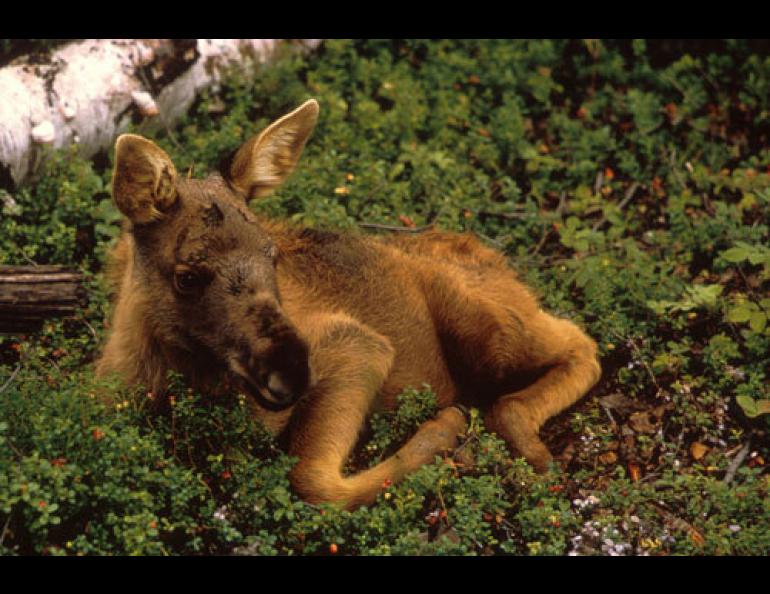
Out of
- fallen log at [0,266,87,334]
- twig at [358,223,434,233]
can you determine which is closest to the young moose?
fallen log at [0,266,87,334]

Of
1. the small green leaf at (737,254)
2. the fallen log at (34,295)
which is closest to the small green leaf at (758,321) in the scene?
the small green leaf at (737,254)

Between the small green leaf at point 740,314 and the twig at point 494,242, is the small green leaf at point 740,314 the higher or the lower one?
the higher one

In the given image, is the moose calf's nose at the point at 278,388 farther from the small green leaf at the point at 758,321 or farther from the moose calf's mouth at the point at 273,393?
the small green leaf at the point at 758,321

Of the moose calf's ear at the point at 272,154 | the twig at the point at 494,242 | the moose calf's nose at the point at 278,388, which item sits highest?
the moose calf's ear at the point at 272,154

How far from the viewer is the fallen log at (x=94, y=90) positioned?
8695 millimetres

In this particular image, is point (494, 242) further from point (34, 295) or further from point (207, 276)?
point (34, 295)

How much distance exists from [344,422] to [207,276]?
4.70 feet

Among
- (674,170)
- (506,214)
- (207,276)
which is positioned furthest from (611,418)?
(674,170)

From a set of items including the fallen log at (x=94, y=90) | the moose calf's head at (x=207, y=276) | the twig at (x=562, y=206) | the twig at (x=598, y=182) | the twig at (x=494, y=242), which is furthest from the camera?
the twig at (x=598, y=182)

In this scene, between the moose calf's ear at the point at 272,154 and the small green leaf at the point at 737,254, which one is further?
the small green leaf at the point at 737,254

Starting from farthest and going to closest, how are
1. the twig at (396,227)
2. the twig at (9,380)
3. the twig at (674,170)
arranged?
the twig at (674,170), the twig at (396,227), the twig at (9,380)

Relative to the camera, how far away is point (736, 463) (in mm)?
7410

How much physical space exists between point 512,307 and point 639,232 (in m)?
2.29

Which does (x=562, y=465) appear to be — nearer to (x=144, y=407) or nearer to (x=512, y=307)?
(x=512, y=307)
